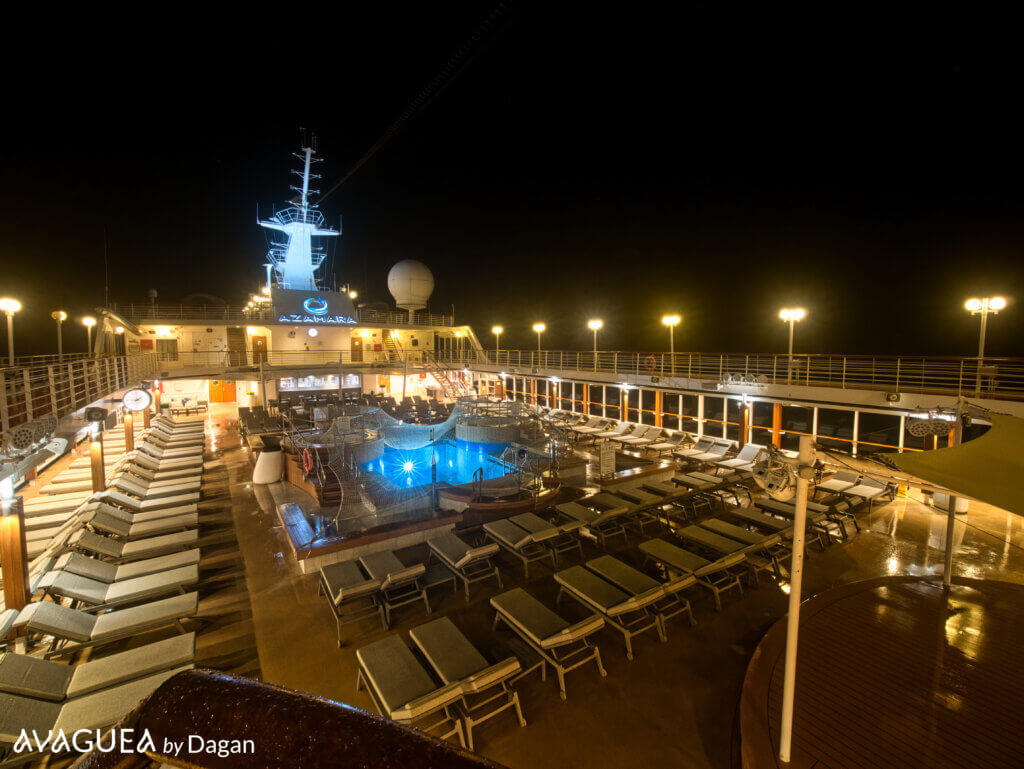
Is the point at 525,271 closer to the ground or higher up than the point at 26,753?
higher up

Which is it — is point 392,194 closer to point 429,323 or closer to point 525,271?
point 429,323

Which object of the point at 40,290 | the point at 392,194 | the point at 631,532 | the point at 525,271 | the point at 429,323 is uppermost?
the point at 392,194

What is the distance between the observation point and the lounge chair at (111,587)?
15.1ft

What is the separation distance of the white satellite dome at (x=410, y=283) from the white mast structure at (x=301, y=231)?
624 centimetres

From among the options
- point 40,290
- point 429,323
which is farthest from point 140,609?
point 40,290

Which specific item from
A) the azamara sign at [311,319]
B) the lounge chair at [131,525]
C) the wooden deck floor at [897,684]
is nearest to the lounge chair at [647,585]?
the wooden deck floor at [897,684]

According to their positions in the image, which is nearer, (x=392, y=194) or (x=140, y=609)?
(x=140, y=609)

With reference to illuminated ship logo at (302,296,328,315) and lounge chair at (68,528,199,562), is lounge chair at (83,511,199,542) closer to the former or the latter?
lounge chair at (68,528,199,562)

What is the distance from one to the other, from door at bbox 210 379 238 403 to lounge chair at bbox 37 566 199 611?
68.6ft

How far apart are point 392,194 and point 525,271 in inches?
630

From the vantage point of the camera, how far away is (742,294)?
5197cm

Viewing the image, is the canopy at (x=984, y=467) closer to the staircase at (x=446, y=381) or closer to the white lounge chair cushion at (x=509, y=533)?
the white lounge chair cushion at (x=509, y=533)

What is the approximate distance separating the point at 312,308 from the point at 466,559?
69.0 feet

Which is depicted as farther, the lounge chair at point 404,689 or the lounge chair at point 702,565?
the lounge chair at point 702,565
